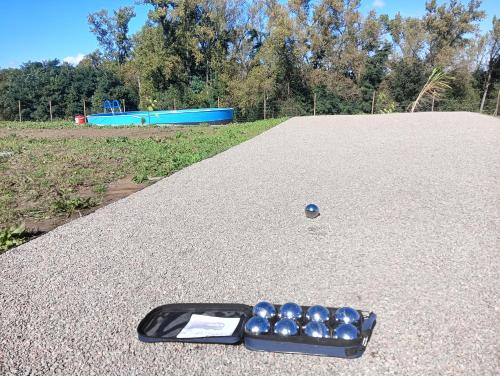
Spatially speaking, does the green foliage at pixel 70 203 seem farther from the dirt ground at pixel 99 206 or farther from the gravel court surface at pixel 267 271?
the gravel court surface at pixel 267 271

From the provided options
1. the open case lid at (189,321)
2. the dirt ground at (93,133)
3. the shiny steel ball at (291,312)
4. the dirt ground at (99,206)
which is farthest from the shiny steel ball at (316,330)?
the dirt ground at (93,133)

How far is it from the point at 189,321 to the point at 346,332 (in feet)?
2.73

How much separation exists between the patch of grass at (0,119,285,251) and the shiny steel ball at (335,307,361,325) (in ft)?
11.1

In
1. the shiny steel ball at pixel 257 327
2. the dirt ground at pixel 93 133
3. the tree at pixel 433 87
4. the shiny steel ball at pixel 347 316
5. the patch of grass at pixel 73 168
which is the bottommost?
the dirt ground at pixel 93 133

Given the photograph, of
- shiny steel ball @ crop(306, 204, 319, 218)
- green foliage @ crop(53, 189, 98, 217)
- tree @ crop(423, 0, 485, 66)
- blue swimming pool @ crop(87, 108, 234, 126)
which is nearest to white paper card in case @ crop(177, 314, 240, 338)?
shiny steel ball @ crop(306, 204, 319, 218)

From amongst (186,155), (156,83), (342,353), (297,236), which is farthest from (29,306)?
(156,83)

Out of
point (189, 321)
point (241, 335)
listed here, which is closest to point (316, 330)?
point (241, 335)

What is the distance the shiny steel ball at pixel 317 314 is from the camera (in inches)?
84.5

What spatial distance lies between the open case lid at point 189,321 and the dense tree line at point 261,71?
22407 millimetres

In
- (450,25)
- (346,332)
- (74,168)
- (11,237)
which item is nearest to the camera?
(346,332)

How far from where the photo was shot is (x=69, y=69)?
93.2 feet

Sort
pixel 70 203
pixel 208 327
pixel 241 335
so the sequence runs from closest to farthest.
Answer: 1. pixel 241 335
2. pixel 208 327
3. pixel 70 203

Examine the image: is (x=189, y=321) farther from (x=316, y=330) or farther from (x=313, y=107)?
(x=313, y=107)

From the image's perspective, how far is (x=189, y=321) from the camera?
229 centimetres
